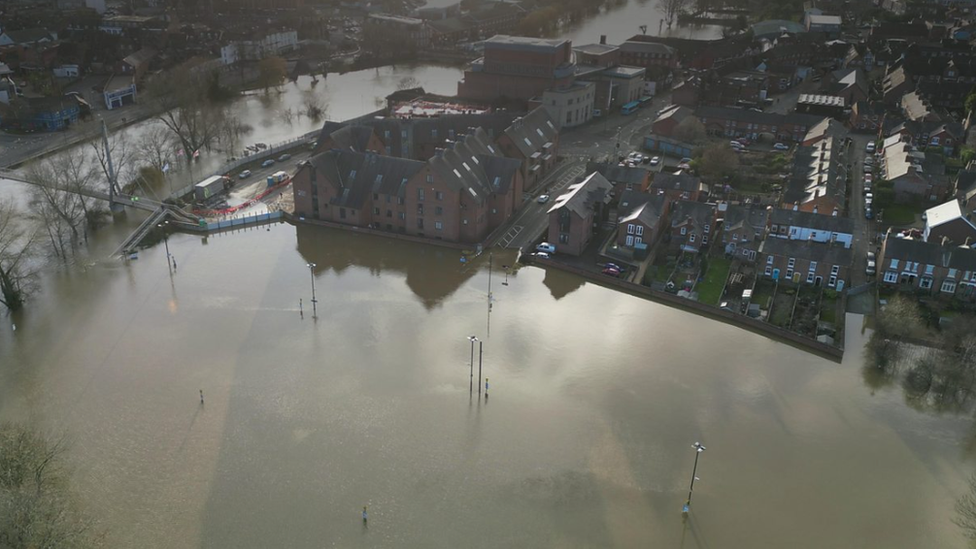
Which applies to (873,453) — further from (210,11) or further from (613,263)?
(210,11)

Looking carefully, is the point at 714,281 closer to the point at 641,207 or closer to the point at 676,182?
the point at 641,207

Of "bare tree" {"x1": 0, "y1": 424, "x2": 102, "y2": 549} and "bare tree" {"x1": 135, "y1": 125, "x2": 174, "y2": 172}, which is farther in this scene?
"bare tree" {"x1": 135, "y1": 125, "x2": 174, "y2": 172}

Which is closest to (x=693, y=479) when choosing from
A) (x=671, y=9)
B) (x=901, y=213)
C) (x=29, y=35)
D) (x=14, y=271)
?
(x=901, y=213)

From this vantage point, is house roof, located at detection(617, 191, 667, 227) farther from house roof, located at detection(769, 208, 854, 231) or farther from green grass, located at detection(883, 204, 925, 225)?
green grass, located at detection(883, 204, 925, 225)

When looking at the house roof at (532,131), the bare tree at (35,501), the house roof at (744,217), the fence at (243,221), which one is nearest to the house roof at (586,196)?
the house roof at (532,131)

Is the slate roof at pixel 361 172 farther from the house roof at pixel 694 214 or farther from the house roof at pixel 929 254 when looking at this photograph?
the house roof at pixel 929 254

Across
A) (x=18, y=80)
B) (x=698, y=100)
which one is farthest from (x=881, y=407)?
(x=18, y=80)

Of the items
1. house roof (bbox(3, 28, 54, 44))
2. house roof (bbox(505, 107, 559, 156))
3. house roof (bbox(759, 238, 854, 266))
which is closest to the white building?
house roof (bbox(3, 28, 54, 44))
